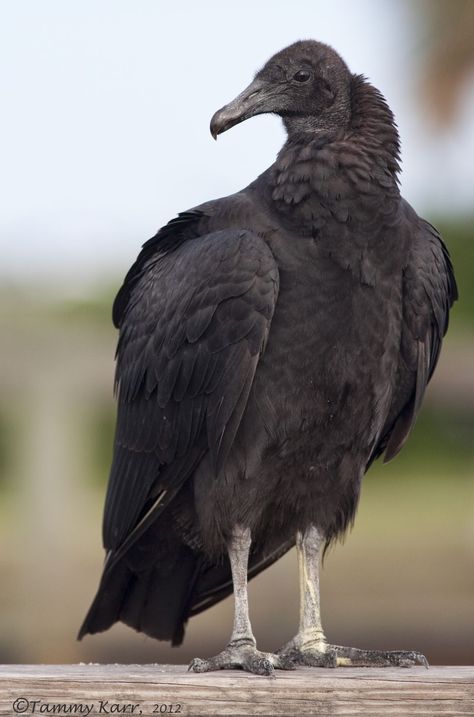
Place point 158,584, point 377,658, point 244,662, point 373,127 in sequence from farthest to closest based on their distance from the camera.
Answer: point 158,584, point 373,127, point 377,658, point 244,662

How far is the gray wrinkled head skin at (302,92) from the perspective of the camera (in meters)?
4.05

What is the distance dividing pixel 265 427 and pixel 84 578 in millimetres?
2199

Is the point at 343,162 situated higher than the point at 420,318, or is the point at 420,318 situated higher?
the point at 343,162

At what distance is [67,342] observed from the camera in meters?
5.84

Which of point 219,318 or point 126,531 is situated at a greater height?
point 219,318

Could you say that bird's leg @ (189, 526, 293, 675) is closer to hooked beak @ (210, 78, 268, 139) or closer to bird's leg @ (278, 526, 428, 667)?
bird's leg @ (278, 526, 428, 667)

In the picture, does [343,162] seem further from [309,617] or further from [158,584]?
[158,584]

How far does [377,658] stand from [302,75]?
1.81 m

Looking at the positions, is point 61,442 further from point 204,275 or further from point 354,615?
point 204,275

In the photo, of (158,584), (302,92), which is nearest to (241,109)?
(302,92)

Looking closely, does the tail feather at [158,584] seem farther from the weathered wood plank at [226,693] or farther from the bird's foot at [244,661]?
the weathered wood plank at [226,693]

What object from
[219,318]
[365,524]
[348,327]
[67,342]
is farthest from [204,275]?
[365,524]

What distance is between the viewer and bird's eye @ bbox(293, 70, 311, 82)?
4.07 m

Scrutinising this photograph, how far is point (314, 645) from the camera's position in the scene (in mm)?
3930
